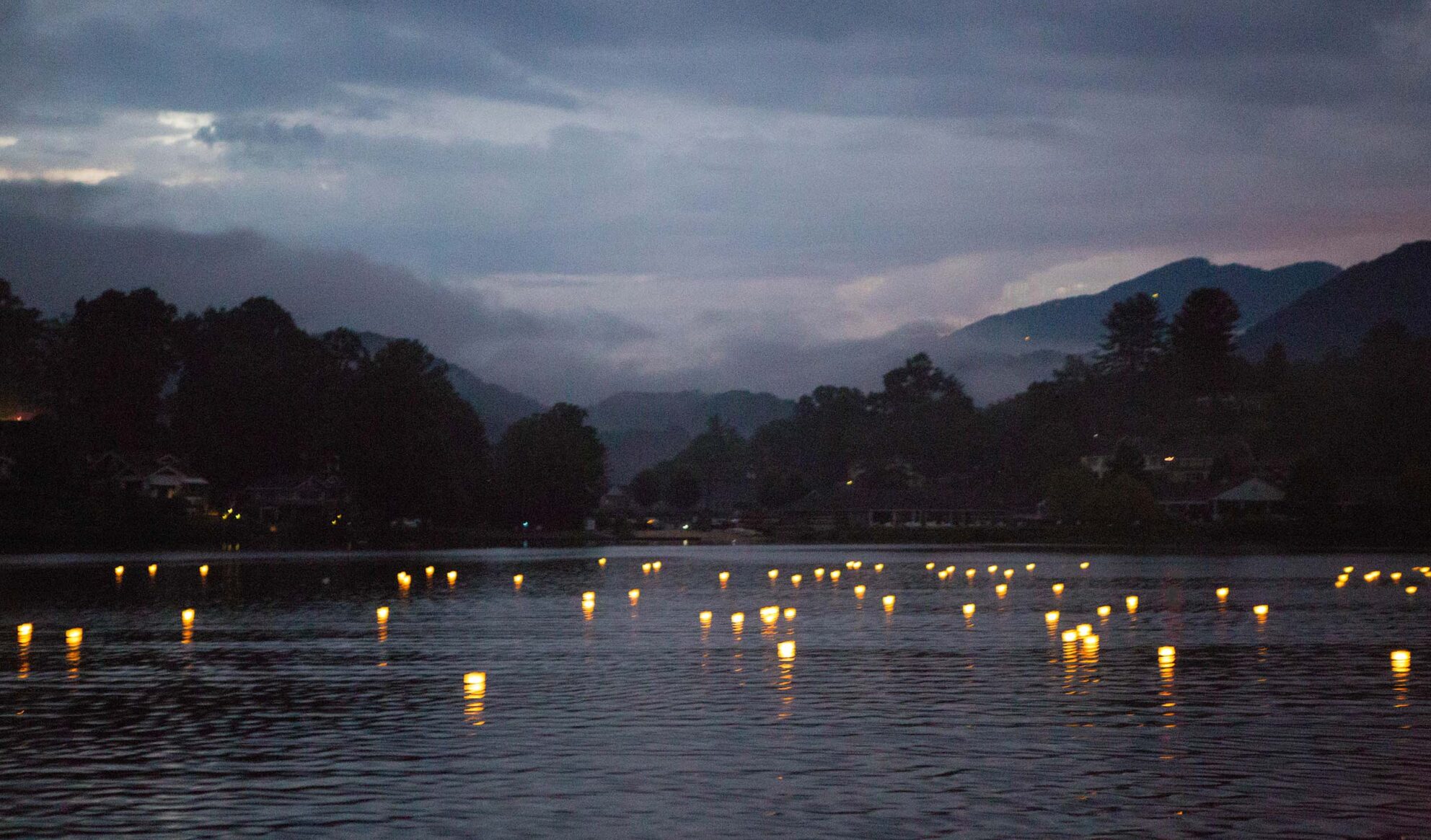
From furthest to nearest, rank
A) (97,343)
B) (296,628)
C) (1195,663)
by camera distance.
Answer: (97,343) < (296,628) < (1195,663)

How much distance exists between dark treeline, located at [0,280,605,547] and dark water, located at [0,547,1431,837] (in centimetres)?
9378

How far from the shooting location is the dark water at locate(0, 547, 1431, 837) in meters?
18.9

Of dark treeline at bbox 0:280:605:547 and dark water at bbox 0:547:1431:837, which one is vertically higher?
dark treeline at bbox 0:280:605:547

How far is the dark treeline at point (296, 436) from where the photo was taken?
148m

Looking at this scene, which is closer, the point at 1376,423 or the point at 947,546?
the point at 947,546

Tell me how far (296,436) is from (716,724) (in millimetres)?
160239

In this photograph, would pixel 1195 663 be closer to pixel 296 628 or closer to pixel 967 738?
pixel 967 738

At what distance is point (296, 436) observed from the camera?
178m

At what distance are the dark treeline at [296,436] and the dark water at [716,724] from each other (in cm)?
9378

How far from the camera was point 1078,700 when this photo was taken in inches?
1126

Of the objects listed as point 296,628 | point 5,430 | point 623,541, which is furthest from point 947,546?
point 296,628

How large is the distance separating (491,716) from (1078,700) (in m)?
11.0

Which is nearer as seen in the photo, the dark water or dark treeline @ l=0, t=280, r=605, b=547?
the dark water

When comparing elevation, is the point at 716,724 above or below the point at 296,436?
below
